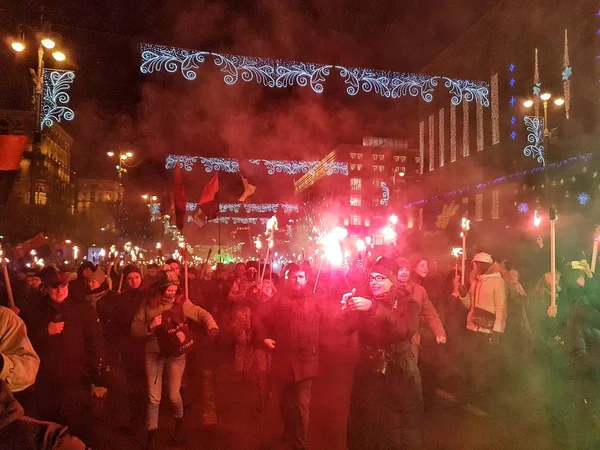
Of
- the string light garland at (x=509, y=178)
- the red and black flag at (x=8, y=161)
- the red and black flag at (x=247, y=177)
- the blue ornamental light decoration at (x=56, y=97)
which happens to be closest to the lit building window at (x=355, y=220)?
the string light garland at (x=509, y=178)

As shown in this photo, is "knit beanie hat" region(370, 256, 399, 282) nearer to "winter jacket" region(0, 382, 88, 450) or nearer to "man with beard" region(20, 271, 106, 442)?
"winter jacket" region(0, 382, 88, 450)

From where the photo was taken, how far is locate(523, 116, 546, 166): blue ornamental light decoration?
14.5 metres

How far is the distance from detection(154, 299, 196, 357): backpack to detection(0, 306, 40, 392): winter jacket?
6.54ft

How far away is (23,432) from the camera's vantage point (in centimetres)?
209

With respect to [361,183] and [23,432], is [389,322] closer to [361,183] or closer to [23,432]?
[23,432]

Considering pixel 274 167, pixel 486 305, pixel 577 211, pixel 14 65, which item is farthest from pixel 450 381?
pixel 14 65

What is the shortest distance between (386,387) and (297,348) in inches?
54.8

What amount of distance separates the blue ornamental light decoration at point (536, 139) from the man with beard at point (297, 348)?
38.0 ft

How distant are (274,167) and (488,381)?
15.4 feet

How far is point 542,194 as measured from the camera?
14.8m

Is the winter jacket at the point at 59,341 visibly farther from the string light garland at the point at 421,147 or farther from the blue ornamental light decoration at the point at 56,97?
the string light garland at the point at 421,147

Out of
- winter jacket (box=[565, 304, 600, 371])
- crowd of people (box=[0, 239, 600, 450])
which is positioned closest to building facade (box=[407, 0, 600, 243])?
crowd of people (box=[0, 239, 600, 450])

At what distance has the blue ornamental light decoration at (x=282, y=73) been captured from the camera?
6224mm

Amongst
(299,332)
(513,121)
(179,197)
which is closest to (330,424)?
(299,332)
